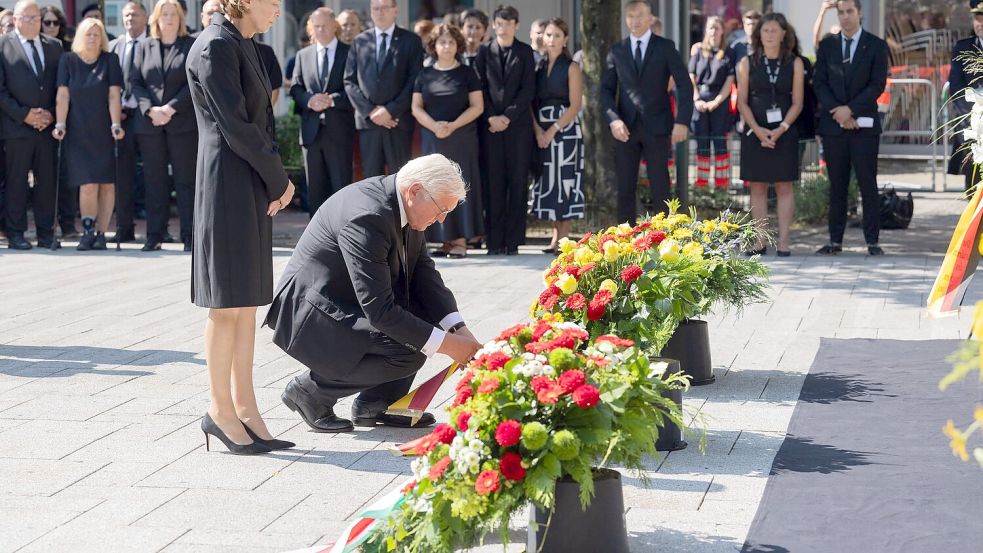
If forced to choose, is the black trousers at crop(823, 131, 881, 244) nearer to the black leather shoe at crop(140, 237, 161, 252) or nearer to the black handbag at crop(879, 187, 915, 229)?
the black handbag at crop(879, 187, 915, 229)

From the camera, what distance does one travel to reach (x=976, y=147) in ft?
19.4

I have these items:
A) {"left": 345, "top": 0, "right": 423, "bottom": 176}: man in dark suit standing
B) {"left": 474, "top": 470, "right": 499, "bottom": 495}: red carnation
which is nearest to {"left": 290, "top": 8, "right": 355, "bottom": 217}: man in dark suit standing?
{"left": 345, "top": 0, "right": 423, "bottom": 176}: man in dark suit standing

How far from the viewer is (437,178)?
17.6 feet

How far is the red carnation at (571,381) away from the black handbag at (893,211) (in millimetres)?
9941

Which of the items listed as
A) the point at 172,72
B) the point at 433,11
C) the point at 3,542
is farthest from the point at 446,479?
the point at 433,11

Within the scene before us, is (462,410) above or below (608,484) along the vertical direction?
above

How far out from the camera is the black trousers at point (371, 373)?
5.75 metres

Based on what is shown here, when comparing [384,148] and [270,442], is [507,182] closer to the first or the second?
[384,148]

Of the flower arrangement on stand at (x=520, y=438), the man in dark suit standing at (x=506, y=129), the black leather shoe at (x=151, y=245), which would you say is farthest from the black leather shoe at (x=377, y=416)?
the black leather shoe at (x=151, y=245)

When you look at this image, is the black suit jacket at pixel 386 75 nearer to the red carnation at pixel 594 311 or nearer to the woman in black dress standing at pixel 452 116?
the woman in black dress standing at pixel 452 116

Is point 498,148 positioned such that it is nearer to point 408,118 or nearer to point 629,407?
point 408,118

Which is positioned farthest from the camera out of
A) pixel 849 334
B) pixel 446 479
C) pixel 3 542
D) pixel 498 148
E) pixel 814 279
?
pixel 498 148

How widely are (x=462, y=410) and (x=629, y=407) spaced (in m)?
0.50

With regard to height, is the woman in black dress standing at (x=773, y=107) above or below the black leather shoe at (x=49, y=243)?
above
